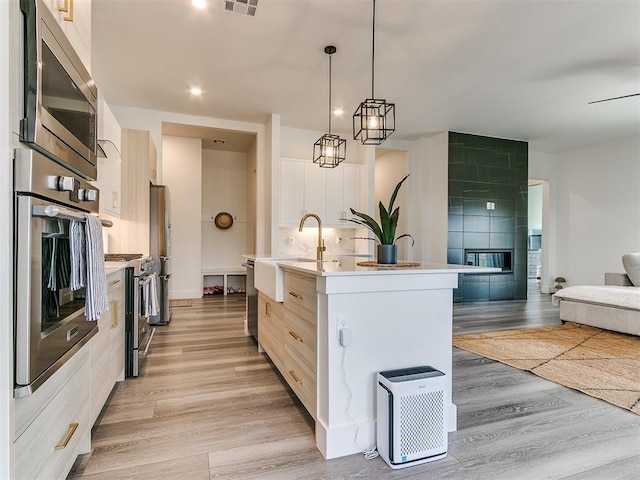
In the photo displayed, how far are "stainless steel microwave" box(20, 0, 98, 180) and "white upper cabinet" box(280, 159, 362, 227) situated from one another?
3.80 m

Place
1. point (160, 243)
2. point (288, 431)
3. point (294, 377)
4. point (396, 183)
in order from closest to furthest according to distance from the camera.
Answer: point (288, 431) < point (294, 377) < point (160, 243) < point (396, 183)

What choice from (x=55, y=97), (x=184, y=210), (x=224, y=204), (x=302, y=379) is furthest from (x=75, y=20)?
(x=224, y=204)

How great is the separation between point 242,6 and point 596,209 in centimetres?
715

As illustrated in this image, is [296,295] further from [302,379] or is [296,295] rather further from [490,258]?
[490,258]

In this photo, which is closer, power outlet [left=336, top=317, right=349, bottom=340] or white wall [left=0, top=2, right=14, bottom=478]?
white wall [left=0, top=2, right=14, bottom=478]

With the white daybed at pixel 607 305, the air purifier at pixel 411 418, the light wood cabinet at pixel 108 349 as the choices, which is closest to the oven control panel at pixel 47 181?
the light wood cabinet at pixel 108 349

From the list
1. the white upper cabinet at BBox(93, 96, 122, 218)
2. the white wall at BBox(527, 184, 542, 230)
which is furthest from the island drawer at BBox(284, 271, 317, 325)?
the white wall at BBox(527, 184, 542, 230)

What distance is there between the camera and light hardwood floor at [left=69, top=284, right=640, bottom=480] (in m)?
1.56

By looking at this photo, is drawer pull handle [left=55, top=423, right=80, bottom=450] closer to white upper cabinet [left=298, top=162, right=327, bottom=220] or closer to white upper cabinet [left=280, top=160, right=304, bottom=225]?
white upper cabinet [left=280, top=160, right=304, bottom=225]

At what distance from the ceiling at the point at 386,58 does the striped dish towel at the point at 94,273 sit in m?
2.22

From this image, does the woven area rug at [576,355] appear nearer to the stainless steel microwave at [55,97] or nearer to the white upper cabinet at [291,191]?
the white upper cabinet at [291,191]

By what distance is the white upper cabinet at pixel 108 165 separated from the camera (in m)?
2.66

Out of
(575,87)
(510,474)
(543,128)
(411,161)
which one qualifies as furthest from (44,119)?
(543,128)

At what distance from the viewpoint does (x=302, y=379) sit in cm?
200
